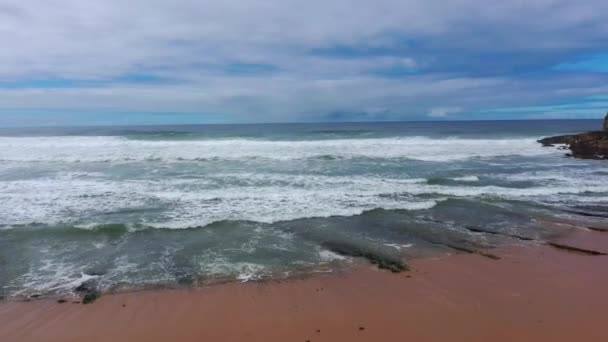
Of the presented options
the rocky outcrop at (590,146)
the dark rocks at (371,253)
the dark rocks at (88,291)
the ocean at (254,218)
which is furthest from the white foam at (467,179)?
the dark rocks at (88,291)

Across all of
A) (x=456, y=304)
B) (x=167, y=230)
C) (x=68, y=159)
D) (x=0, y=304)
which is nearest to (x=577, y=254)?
(x=456, y=304)

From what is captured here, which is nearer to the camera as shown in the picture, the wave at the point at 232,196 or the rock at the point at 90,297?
the rock at the point at 90,297

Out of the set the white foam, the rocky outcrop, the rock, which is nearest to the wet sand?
the rock

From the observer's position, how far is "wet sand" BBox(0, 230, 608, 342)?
4.90m

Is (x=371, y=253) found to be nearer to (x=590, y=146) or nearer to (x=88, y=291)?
(x=88, y=291)

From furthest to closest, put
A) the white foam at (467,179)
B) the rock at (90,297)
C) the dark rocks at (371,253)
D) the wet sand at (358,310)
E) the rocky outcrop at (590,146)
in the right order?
the rocky outcrop at (590,146), the white foam at (467,179), the dark rocks at (371,253), the rock at (90,297), the wet sand at (358,310)

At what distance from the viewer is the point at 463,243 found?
8.38 metres

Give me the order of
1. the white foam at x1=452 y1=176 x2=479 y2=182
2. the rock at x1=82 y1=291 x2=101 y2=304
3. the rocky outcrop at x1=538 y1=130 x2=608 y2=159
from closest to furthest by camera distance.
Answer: the rock at x1=82 y1=291 x2=101 y2=304 → the white foam at x1=452 y1=176 x2=479 y2=182 → the rocky outcrop at x1=538 y1=130 x2=608 y2=159

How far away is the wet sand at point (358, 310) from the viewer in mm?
4902

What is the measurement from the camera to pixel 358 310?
5461 millimetres

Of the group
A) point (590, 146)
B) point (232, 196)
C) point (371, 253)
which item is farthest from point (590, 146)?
point (371, 253)

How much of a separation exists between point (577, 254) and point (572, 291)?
6.57ft

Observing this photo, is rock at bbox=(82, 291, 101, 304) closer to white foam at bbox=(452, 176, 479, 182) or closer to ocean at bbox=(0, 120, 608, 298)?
ocean at bbox=(0, 120, 608, 298)

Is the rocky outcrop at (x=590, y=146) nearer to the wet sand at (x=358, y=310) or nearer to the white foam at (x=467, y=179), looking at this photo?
the white foam at (x=467, y=179)
